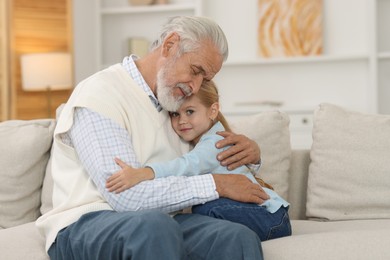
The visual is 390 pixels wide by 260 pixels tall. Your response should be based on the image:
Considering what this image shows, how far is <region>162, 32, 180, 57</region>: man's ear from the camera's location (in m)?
2.22

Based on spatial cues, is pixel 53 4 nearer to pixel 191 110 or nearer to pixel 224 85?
pixel 224 85

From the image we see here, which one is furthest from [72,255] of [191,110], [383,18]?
[383,18]

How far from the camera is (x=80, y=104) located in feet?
6.86

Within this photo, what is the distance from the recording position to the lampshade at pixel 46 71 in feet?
16.2

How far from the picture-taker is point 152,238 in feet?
5.74

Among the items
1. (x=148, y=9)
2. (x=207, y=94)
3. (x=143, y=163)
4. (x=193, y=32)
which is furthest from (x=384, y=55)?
(x=143, y=163)

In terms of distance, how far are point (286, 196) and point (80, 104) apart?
948 mm

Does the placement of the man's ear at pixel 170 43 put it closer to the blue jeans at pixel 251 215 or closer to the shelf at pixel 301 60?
the blue jeans at pixel 251 215

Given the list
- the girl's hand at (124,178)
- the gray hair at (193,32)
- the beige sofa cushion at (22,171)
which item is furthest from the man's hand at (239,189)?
the beige sofa cushion at (22,171)

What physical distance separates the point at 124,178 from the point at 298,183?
97 centimetres

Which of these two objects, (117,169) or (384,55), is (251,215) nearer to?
(117,169)

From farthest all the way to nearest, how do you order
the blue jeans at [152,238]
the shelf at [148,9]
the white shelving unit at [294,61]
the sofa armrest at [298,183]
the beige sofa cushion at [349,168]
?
the shelf at [148,9], the white shelving unit at [294,61], the sofa armrest at [298,183], the beige sofa cushion at [349,168], the blue jeans at [152,238]

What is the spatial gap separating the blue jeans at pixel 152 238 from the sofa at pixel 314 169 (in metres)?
0.51

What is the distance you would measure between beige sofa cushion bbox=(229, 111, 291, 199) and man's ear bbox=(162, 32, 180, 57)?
0.52 metres
